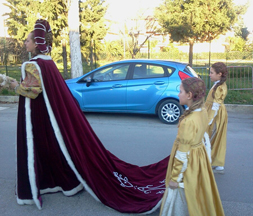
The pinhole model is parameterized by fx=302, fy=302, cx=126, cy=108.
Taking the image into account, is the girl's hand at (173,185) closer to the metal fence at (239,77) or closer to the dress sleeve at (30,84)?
the dress sleeve at (30,84)

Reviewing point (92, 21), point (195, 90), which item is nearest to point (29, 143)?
point (195, 90)

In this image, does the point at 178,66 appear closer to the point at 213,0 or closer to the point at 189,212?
the point at 189,212

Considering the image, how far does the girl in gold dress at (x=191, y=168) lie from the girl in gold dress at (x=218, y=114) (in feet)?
5.96

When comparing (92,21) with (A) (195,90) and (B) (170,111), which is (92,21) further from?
(A) (195,90)

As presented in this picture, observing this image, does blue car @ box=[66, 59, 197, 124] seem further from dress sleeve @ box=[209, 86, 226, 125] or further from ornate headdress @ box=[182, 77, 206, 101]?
ornate headdress @ box=[182, 77, 206, 101]

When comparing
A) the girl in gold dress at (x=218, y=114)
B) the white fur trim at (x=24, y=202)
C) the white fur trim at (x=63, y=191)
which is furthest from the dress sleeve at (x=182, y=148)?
the girl in gold dress at (x=218, y=114)

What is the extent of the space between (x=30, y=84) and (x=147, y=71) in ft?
16.8

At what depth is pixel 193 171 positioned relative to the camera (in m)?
2.73

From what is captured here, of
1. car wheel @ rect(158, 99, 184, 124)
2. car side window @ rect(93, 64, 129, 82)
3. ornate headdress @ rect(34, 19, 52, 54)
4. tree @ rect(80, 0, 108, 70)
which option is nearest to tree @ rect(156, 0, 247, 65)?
tree @ rect(80, 0, 108, 70)

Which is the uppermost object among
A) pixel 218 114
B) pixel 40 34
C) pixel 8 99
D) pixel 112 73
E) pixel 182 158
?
pixel 40 34

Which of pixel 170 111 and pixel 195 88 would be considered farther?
pixel 170 111

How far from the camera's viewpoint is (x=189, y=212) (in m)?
2.70

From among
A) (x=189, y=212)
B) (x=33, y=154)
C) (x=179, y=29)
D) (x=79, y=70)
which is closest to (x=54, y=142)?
(x=33, y=154)

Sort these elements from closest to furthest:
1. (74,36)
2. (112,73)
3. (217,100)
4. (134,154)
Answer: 1. (217,100)
2. (134,154)
3. (112,73)
4. (74,36)
